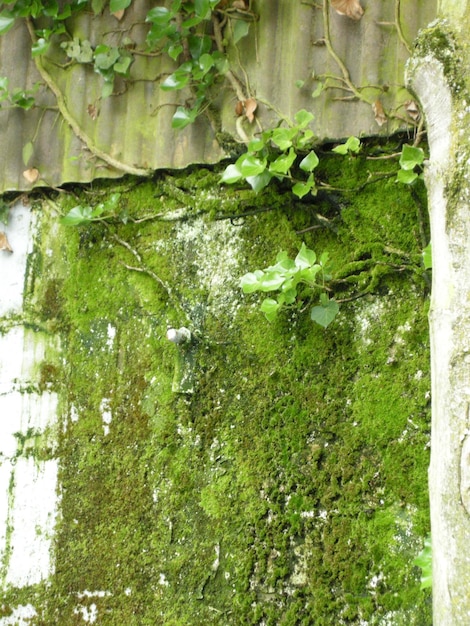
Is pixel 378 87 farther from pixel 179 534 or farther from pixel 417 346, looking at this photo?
pixel 179 534

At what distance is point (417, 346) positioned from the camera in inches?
87.8

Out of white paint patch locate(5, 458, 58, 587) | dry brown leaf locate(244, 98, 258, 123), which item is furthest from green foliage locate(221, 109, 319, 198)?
white paint patch locate(5, 458, 58, 587)

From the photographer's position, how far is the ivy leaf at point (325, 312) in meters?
2.29

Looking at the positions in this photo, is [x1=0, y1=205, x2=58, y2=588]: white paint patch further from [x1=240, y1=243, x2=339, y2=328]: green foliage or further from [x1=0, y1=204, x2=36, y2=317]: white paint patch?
[x1=240, y1=243, x2=339, y2=328]: green foliage

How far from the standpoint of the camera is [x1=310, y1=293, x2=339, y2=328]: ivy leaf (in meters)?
2.29

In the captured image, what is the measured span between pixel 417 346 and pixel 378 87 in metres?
0.93

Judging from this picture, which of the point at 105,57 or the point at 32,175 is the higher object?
the point at 105,57

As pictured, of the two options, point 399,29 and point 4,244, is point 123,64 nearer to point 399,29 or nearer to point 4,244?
point 4,244

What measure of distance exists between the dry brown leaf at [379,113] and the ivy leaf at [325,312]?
643mm

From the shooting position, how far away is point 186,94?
106 inches

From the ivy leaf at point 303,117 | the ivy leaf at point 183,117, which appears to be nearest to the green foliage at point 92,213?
the ivy leaf at point 183,117

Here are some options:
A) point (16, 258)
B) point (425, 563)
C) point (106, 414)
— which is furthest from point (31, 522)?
point (425, 563)

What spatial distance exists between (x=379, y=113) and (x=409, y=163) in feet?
0.86

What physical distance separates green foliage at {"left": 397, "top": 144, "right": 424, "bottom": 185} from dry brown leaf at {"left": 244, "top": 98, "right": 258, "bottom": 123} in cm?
62
